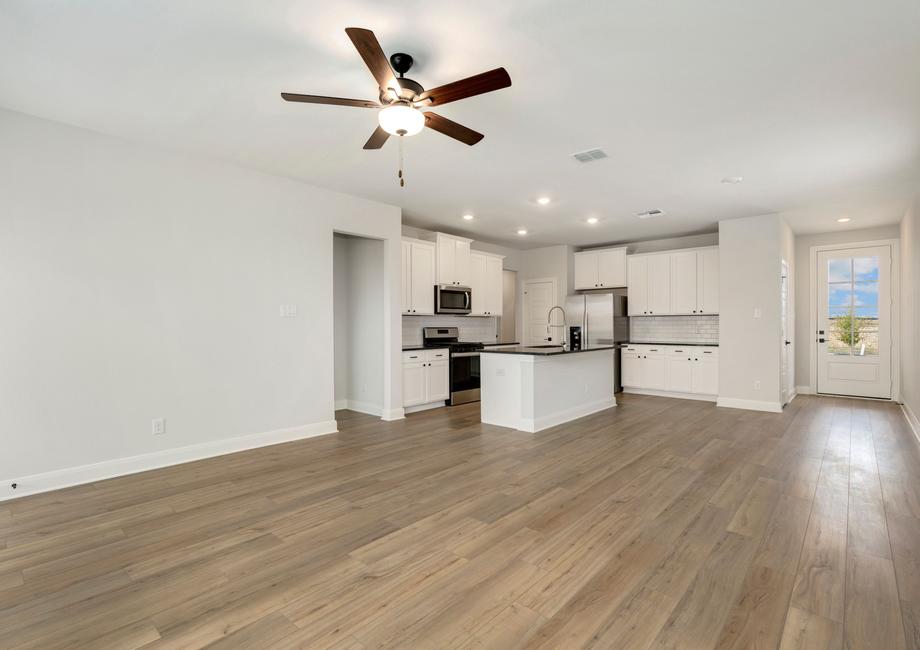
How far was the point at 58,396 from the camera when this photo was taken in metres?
3.35

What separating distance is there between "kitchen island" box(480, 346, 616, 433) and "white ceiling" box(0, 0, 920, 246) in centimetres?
192

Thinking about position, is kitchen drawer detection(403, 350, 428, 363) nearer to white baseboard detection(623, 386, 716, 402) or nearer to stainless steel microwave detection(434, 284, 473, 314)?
stainless steel microwave detection(434, 284, 473, 314)

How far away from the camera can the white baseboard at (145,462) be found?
322cm

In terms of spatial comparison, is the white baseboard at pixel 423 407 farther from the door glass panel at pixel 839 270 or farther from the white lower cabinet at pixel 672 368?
the door glass panel at pixel 839 270

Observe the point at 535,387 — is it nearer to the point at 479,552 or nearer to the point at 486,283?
the point at 479,552

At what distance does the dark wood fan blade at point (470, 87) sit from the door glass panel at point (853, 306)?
7.42 meters

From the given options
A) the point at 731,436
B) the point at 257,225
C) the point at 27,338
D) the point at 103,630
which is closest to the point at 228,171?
the point at 257,225

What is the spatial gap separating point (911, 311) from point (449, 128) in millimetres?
5956

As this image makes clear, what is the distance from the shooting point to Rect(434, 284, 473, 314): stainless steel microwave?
21.8ft

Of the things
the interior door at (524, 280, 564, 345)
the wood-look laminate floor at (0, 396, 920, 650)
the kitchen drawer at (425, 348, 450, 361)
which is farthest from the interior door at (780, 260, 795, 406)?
the kitchen drawer at (425, 348, 450, 361)

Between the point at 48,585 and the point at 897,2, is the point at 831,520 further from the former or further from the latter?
the point at 48,585

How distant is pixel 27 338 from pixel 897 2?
5375 millimetres

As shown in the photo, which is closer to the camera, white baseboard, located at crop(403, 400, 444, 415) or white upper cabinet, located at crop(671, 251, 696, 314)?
white baseboard, located at crop(403, 400, 444, 415)

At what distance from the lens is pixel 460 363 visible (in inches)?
266
